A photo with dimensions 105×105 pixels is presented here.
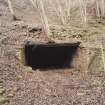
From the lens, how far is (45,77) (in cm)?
1254

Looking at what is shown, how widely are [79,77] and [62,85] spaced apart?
1696 mm

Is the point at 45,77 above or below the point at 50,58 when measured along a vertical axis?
above

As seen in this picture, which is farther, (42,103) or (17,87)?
(17,87)

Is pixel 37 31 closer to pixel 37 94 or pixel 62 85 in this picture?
pixel 62 85

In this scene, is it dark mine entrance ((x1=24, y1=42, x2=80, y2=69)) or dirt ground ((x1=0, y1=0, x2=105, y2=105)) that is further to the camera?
dark mine entrance ((x1=24, y1=42, x2=80, y2=69))

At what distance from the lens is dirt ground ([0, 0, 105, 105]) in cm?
977

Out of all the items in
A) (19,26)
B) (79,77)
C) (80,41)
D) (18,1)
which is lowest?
(79,77)

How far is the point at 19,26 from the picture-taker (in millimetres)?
14453

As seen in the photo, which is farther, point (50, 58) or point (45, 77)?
point (50, 58)

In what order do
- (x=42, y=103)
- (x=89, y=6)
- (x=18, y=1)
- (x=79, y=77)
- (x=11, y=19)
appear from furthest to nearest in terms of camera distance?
(x=18, y=1) → (x=89, y=6) → (x=11, y=19) → (x=79, y=77) → (x=42, y=103)

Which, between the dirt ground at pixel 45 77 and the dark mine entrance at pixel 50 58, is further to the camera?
the dark mine entrance at pixel 50 58

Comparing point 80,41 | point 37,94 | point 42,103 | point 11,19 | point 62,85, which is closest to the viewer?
point 42,103

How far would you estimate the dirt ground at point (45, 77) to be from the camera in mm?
9774

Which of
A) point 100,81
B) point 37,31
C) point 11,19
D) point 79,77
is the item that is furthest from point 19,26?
point 100,81
